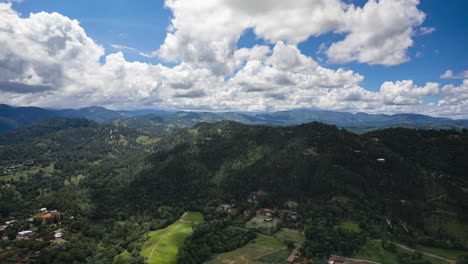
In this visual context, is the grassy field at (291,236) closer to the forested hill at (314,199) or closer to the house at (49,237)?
the forested hill at (314,199)

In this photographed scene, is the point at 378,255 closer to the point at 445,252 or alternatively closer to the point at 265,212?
the point at 445,252

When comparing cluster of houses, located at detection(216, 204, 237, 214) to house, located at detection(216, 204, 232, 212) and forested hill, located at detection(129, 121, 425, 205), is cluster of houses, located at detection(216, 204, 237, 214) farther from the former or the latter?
forested hill, located at detection(129, 121, 425, 205)

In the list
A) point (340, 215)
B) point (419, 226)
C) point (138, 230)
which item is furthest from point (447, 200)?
point (138, 230)

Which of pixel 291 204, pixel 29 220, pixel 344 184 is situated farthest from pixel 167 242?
pixel 344 184

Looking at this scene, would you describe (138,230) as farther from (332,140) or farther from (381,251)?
(332,140)

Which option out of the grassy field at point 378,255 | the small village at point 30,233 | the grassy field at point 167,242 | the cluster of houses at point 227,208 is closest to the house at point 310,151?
the cluster of houses at point 227,208

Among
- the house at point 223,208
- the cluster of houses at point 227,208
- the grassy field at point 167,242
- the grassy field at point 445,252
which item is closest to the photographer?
the grassy field at point 445,252
